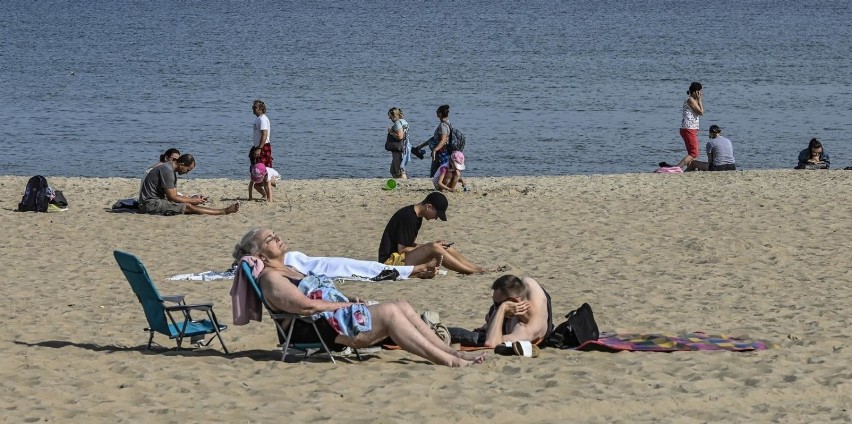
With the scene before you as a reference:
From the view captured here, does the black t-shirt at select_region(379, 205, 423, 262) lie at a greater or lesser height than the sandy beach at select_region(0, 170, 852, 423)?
greater

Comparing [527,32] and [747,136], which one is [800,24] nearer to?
[527,32]

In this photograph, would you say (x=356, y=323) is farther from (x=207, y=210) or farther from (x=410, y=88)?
(x=410, y=88)

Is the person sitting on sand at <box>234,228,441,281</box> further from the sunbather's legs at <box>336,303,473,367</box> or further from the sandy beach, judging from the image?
the sunbather's legs at <box>336,303,473,367</box>

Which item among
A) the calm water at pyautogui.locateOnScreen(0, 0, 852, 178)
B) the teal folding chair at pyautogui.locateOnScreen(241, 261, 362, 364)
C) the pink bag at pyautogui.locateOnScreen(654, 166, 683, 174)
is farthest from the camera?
the calm water at pyautogui.locateOnScreen(0, 0, 852, 178)

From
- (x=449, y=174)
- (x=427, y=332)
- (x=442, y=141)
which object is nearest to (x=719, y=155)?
(x=442, y=141)

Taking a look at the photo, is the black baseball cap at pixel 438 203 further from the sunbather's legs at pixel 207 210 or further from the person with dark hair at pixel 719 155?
the person with dark hair at pixel 719 155

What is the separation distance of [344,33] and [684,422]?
63.9 metres

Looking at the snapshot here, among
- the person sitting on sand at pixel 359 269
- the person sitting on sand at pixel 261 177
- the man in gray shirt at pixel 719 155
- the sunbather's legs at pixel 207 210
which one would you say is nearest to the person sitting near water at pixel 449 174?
the person sitting on sand at pixel 261 177

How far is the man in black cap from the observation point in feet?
35.6

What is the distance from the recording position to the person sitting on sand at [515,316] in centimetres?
795

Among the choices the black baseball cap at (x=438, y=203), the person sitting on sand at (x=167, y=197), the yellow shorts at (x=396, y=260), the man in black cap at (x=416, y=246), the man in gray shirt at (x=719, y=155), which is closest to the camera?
the black baseball cap at (x=438, y=203)

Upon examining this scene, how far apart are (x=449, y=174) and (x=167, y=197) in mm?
3638

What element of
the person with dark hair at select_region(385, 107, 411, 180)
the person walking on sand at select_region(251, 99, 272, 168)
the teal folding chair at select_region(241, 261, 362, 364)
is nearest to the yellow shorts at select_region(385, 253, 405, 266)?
the teal folding chair at select_region(241, 261, 362, 364)

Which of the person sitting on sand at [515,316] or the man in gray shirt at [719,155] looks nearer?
the person sitting on sand at [515,316]
